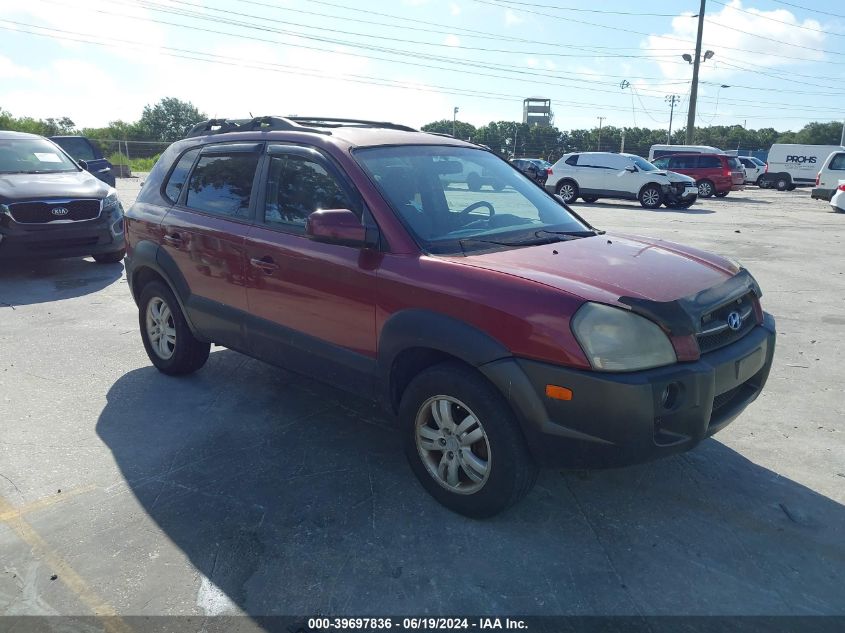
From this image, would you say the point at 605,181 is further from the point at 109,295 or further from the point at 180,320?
the point at 180,320

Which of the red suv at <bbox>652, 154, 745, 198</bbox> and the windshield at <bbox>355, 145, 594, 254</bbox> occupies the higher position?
the windshield at <bbox>355, 145, 594, 254</bbox>

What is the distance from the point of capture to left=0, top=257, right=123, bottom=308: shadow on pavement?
7676 millimetres

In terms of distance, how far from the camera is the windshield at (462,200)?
135 inches

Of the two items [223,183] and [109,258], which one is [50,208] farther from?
[223,183]

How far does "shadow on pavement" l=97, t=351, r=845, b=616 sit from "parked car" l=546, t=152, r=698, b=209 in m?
18.1

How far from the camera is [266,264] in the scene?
→ 3.89 meters

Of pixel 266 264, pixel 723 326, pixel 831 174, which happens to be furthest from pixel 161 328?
pixel 831 174

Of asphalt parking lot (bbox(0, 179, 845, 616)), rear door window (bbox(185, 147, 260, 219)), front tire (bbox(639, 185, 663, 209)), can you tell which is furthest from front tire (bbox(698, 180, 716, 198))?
rear door window (bbox(185, 147, 260, 219))

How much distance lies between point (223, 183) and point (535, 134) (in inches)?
2768

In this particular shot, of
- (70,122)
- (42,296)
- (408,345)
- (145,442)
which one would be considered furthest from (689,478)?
(70,122)

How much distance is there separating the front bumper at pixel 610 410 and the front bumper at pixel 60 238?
7.55 m

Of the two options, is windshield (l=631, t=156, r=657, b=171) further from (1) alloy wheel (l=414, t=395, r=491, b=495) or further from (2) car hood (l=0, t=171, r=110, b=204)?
(1) alloy wheel (l=414, t=395, r=491, b=495)

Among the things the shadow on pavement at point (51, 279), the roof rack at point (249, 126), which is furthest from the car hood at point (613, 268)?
the shadow on pavement at point (51, 279)

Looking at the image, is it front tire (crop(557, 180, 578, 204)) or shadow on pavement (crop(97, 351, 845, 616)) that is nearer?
shadow on pavement (crop(97, 351, 845, 616))
